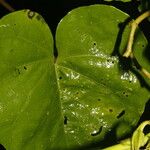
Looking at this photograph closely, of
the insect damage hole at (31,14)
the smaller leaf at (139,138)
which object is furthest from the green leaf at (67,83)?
the smaller leaf at (139,138)

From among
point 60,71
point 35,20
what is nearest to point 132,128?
point 60,71

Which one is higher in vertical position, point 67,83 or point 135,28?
point 135,28

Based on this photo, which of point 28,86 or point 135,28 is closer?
point 135,28

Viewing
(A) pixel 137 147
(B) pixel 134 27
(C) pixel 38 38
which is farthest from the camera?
(C) pixel 38 38

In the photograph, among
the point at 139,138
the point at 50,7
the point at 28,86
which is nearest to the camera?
the point at 139,138

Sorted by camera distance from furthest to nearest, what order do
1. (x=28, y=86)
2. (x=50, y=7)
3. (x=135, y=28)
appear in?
(x=50, y=7) < (x=28, y=86) < (x=135, y=28)

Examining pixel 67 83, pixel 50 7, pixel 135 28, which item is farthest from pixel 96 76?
pixel 50 7

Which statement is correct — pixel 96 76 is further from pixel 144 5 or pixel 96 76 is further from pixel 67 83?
pixel 144 5

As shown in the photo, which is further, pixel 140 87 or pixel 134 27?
pixel 140 87

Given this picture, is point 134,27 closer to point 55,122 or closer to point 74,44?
point 74,44
